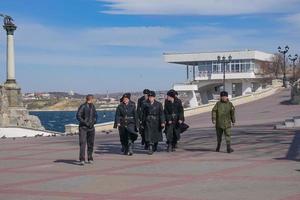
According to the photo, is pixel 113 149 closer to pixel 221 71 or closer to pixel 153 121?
pixel 153 121

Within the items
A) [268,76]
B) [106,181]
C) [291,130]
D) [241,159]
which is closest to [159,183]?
A: [106,181]

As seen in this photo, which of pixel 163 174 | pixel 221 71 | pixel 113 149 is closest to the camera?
pixel 163 174

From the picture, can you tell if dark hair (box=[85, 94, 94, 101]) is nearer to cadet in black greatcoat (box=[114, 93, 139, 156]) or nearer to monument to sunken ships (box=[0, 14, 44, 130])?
cadet in black greatcoat (box=[114, 93, 139, 156])

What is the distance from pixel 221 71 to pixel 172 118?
8982 centimetres

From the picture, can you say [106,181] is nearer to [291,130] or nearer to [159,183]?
[159,183]

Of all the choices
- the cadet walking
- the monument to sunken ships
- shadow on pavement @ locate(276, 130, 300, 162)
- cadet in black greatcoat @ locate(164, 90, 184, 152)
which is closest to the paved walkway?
shadow on pavement @ locate(276, 130, 300, 162)

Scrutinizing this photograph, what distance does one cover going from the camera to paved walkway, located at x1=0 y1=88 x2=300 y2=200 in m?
9.35

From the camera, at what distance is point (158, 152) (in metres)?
16.2

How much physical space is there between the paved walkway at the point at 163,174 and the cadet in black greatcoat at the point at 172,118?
440mm

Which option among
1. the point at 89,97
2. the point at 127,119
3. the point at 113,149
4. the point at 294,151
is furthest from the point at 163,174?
the point at 113,149

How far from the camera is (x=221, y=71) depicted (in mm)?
104812

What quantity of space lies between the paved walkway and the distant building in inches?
3323

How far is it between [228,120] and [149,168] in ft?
11.5

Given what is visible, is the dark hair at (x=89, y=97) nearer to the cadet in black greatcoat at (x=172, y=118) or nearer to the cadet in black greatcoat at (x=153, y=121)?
the cadet in black greatcoat at (x=153, y=121)
